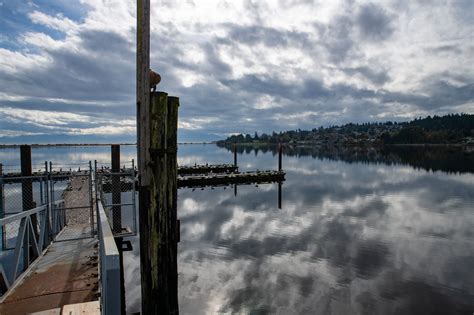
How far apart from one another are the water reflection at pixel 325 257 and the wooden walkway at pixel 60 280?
9.64 ft

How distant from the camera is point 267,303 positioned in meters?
10.3

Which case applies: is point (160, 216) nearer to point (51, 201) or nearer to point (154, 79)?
point (154, 79)

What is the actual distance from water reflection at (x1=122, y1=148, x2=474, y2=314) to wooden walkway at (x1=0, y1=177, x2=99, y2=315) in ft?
9.64

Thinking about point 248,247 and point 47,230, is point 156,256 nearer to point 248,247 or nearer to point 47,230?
point 47,230

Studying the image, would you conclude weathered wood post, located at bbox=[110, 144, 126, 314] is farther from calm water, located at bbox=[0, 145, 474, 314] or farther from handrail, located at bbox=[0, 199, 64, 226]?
handrail, located at bbox=[0, 199, 64, 226]

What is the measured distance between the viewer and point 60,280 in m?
6.88

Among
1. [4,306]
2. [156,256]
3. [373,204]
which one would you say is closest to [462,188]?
[373,204]

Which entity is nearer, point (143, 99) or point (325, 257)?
point (143, 99)

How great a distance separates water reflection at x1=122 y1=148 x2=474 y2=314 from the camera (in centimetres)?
1038

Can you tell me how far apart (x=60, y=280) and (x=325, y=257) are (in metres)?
11.5

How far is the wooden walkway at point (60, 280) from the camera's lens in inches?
232

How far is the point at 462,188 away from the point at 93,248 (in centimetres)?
4080

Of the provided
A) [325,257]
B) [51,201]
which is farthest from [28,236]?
[325,257]

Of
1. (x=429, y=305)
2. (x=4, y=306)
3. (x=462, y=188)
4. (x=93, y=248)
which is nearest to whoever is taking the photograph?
(x=4, y=306)
